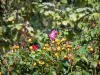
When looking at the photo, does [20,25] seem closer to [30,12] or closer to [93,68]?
[30,12]

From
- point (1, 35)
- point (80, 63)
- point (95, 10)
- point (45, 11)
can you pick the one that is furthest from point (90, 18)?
point (80, 63)

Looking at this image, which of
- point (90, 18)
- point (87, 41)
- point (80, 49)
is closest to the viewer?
point (80, 49)

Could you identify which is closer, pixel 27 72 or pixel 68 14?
pixel 27 72

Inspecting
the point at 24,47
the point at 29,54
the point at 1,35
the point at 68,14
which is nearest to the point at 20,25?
the point at 1,35

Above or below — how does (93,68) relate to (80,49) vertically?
below

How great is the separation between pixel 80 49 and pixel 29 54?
1.49 ft

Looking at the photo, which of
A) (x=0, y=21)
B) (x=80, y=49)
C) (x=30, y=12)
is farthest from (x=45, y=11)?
(x=80, y=49)

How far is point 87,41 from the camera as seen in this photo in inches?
125

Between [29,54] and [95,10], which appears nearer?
[29,54]

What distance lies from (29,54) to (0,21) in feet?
6.53

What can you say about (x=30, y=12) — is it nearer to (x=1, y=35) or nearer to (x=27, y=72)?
(x=1, y=35)

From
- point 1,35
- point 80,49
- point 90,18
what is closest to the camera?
point 80,49

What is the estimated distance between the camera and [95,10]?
462 centimetres

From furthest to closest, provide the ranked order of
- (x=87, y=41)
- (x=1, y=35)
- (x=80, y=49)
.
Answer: (x=1, y=35) → (x=87, y=41) → (x=80, y=49)
